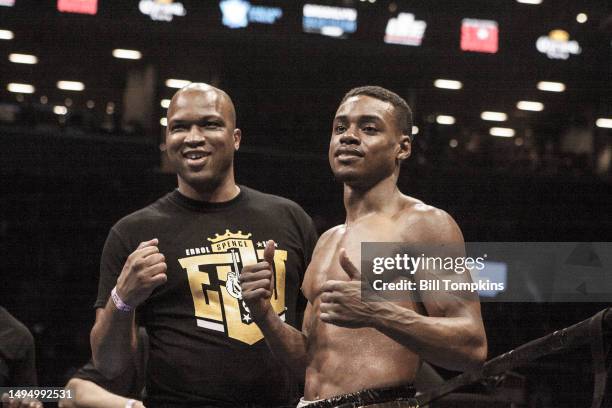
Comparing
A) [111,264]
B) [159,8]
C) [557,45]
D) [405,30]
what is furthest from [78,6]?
[111,264]

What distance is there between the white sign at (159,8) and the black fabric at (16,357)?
2947mm

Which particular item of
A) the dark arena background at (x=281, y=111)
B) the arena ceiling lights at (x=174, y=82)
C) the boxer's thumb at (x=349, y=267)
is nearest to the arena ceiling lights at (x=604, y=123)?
the dark arena background at (x=281, y=111)

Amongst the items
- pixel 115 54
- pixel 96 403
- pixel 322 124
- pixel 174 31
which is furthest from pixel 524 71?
pixel 96 403

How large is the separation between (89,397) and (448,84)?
3.76m

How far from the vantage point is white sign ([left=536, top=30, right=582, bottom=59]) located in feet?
15.2

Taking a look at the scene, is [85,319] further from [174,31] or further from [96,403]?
[96,403]

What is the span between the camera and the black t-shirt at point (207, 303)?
1516mm

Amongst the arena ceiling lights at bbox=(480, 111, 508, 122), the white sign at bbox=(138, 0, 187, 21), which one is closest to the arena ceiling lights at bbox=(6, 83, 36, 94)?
the white sign at bbox=(138, 0, 187, 21)

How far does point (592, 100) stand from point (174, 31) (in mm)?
3079

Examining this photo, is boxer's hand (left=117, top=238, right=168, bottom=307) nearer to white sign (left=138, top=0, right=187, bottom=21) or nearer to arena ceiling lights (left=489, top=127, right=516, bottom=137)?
white sign (left=138, top=0, right=187, bottom=21)

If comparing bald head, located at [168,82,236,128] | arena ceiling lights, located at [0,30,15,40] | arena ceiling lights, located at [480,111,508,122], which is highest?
arena ceiling lights, located at [0,30,15,40]

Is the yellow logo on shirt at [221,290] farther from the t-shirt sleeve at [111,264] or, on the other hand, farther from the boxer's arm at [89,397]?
the boxer's arm at [89,397]

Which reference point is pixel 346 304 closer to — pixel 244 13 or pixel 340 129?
pixel 340 129

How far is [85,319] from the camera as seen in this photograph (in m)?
4.77
